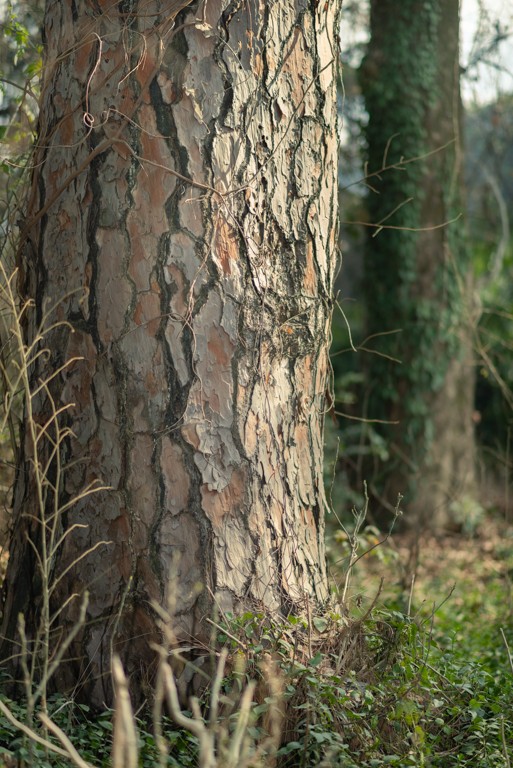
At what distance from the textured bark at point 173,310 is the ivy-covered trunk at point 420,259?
16.3 ft

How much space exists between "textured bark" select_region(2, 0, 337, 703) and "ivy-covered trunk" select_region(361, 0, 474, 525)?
16.3 ft

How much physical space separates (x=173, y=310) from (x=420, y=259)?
18.1ft

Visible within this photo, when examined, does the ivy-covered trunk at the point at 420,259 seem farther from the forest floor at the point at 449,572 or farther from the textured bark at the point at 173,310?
the textured bark at the point at 173,310

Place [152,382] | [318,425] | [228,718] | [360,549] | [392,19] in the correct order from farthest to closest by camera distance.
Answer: [392,19] → [360,549] → [318,425] → [152,382] → [228,718]

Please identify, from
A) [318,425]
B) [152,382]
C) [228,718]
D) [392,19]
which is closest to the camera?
[228,718]

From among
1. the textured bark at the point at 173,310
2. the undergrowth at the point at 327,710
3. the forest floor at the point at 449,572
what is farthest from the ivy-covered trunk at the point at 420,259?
the textured bark at the point at 173,310

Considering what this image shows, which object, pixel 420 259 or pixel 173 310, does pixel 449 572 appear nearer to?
pixel 420 259

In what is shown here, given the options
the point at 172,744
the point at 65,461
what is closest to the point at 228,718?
the point at 172,744

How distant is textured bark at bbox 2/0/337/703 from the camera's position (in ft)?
8.31

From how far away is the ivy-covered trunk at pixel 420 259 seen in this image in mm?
7504

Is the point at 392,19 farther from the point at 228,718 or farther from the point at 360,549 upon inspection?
the point at 228,718

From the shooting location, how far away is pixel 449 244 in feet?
25.0

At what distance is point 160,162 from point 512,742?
6.99 feet

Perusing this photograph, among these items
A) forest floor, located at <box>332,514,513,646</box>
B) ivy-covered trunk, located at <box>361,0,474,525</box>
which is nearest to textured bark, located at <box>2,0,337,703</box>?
forest floor, located at <box>332,514,513,646</box>
